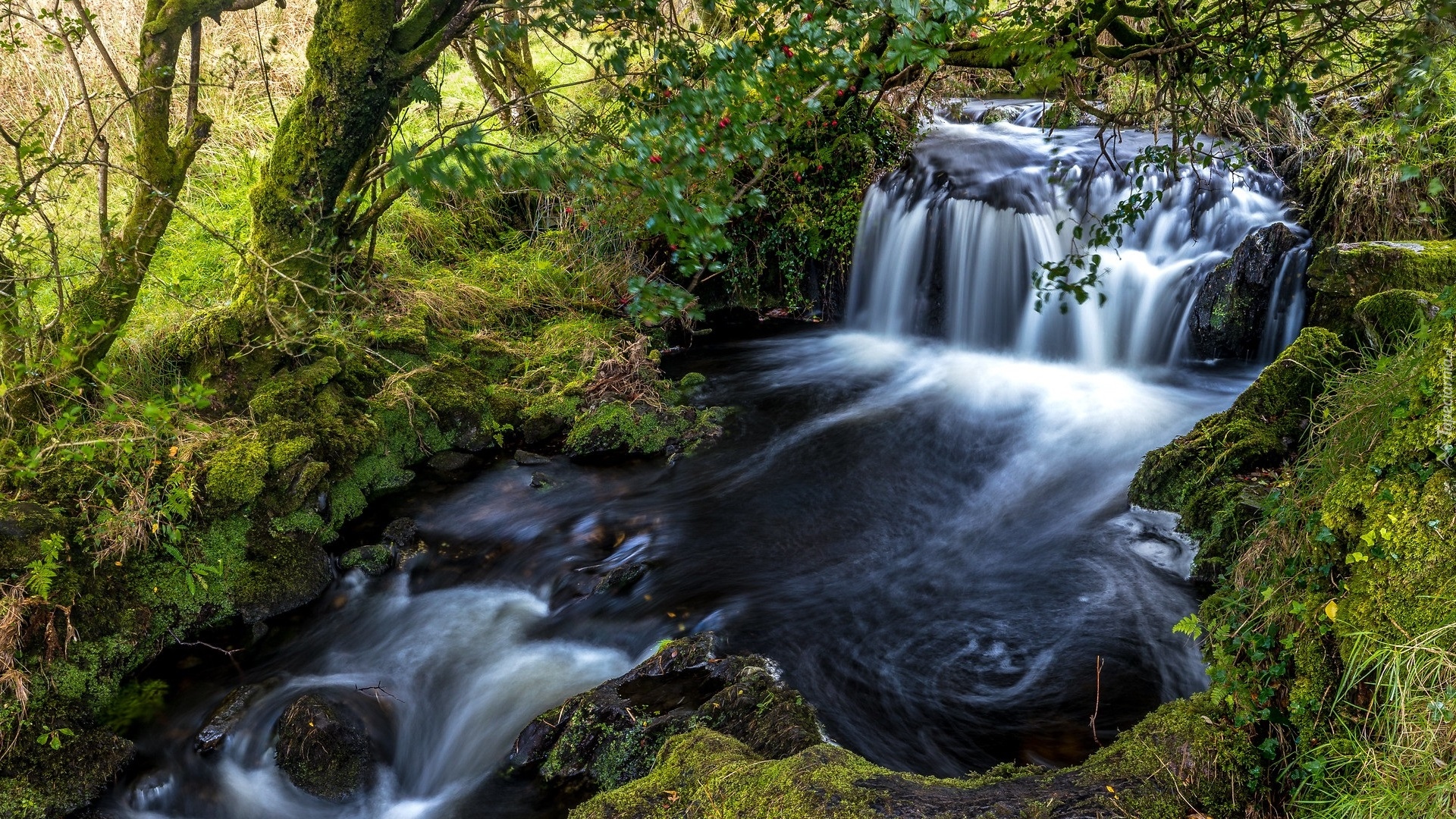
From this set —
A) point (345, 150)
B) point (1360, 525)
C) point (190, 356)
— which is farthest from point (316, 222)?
point (1360, 525)

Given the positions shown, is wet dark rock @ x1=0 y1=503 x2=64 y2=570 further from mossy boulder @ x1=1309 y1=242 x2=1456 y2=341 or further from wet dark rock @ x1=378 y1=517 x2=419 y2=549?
mossy boulder @ x1=1309 y1=242 x2=1456 y2=341

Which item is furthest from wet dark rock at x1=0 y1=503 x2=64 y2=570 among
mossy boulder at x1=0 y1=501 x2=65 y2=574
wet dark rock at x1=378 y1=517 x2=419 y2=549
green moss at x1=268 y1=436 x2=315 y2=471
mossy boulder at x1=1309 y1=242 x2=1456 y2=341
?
mossy boulder at x1=1309 y1=242 x2=1456 y2=341

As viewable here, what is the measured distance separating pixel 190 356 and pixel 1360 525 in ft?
19.2

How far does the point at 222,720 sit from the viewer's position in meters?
3.96

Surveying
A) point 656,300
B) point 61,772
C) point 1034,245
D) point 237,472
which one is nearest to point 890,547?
point 656,300

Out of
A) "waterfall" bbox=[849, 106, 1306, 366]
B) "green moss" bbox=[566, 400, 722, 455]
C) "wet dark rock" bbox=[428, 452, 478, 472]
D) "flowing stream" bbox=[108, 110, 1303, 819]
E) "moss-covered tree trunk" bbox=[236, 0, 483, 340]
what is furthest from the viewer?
"waterfall" bbox=[849, 106, 1306, 366]

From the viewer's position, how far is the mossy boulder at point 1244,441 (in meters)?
4.19

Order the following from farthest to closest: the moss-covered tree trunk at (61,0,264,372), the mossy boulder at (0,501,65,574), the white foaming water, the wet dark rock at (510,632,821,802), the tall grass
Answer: the moss-covered tree trunk at (61,0,264,372) → the mossy boulder at (0,501,65,574) → the white foaming water → the wet dark rock at (510,632,821,802) → the tall grass

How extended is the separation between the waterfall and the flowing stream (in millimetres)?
24

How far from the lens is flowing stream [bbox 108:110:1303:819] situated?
3.84 m

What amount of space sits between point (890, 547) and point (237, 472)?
12.4ft

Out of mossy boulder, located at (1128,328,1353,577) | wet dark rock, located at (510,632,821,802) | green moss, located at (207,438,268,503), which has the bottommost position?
wet dark rock, located at (510,632,821,802)

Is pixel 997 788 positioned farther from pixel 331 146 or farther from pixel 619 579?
pixel 331 146

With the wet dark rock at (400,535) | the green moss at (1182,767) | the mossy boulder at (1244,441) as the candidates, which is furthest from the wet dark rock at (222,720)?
the mossy boulder at (1244,441)
